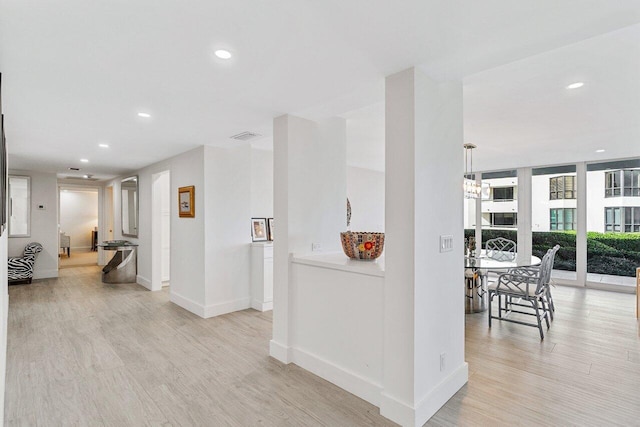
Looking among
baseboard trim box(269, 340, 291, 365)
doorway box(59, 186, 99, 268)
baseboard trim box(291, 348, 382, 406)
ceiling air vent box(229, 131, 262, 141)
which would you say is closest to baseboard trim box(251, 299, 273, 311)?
baseboard trim box(269, 340, 291, 365)

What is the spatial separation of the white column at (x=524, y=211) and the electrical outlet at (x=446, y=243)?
5514 millimetres

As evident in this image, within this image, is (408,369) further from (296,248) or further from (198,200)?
(198,200)

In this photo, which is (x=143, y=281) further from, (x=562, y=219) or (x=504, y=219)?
(x=562, y=219)

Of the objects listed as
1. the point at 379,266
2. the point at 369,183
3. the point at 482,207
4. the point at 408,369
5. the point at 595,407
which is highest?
the point at 369,183

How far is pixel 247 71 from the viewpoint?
221cm

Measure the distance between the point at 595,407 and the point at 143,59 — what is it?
3.82 m

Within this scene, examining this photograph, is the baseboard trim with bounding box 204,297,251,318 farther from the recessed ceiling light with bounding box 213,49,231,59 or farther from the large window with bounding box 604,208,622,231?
the large window with bounding box 604,208,622,231

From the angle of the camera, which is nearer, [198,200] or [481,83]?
[481,83]

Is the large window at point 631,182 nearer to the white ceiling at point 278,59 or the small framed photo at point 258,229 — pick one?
the white ceiling at point 278,59

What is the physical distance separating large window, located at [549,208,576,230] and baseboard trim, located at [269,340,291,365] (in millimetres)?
6316

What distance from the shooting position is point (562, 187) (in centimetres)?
656

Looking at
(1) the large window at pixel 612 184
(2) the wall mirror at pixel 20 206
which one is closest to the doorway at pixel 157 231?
(2) the wall mirror at pixel 20 206

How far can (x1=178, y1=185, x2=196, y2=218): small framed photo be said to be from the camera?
181 inches

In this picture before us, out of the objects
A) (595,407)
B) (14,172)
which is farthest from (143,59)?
(14,172)
